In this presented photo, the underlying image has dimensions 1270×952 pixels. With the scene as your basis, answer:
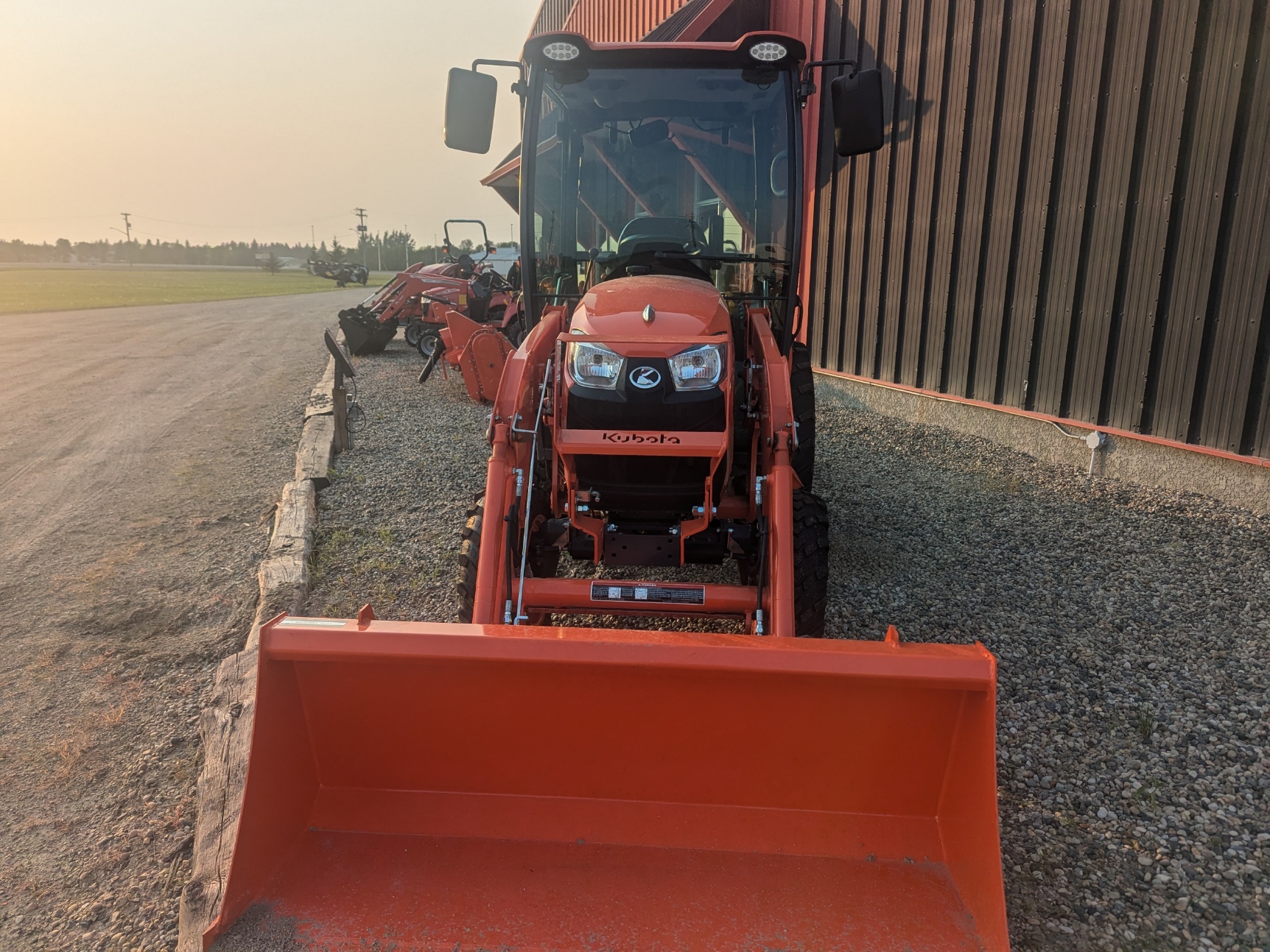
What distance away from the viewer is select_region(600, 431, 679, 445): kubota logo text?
3215mm

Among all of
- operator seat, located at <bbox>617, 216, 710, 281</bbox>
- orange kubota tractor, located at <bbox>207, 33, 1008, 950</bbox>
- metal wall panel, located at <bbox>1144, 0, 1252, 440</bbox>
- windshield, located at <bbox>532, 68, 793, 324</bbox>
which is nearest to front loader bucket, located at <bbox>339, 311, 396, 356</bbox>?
windshield, located at <bbox>532, 68, 793, 324</bbox>

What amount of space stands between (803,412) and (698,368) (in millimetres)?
1387

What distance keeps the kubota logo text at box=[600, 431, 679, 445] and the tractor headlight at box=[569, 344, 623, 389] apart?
0.60 ft

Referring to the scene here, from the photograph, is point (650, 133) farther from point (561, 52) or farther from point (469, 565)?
point (469, 565)

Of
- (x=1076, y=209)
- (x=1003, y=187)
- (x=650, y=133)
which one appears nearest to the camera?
(x=650, y=133)

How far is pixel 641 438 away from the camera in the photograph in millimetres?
3227

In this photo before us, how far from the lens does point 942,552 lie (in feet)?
16.8

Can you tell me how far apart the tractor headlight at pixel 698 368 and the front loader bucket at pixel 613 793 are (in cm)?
118

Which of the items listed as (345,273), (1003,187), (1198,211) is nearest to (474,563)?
(1198,211)

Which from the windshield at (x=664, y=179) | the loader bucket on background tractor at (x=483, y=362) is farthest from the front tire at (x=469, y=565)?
the loader bucket on background tractor at (x=483, y=362)

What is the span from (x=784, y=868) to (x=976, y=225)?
22.1ft

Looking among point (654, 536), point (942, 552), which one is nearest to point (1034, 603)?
point (942, 552)

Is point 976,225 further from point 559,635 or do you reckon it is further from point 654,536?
point 559,635

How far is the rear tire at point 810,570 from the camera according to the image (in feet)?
11.2
